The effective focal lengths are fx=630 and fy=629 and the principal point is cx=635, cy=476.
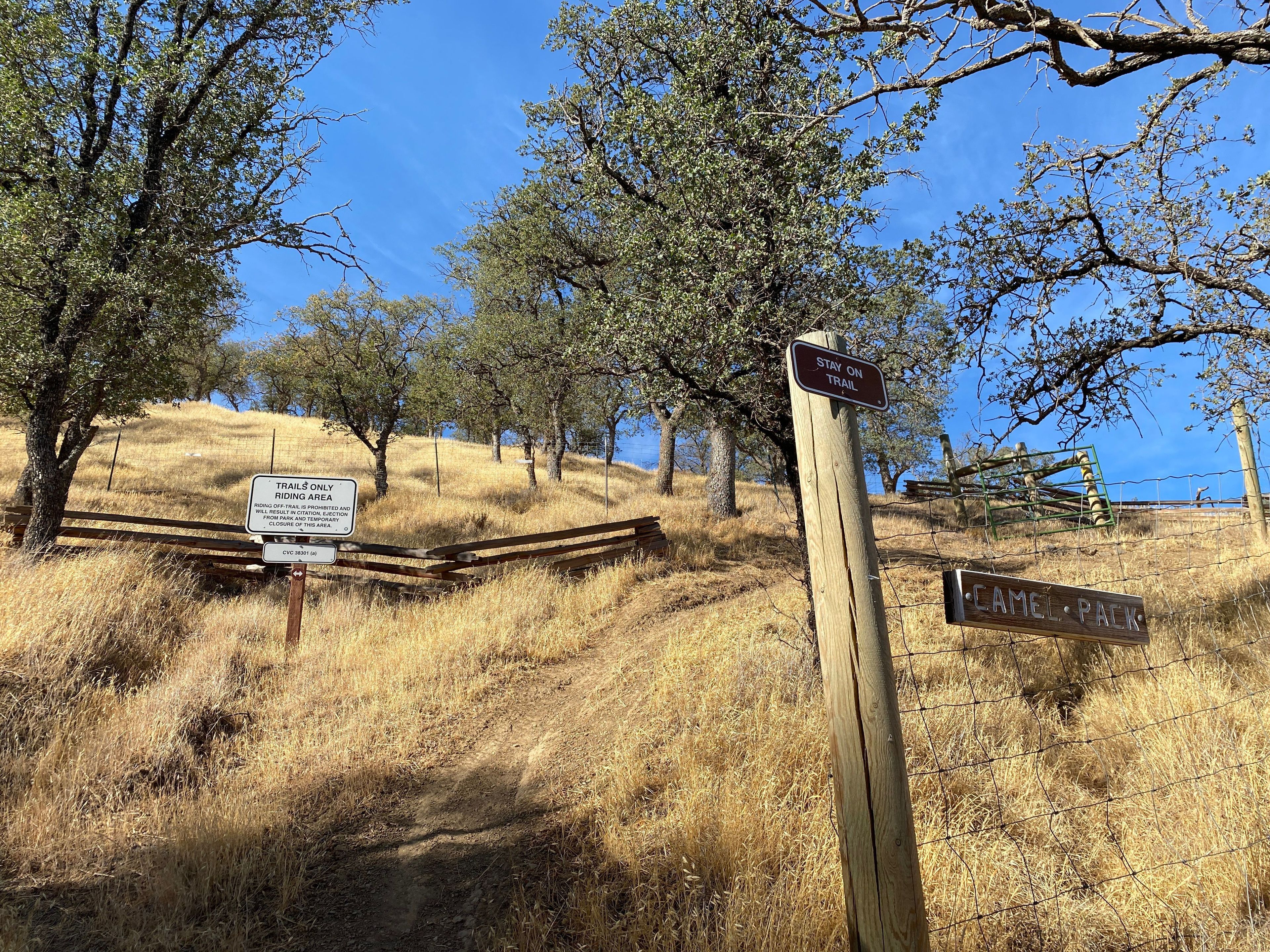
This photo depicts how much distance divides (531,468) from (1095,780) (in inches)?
788

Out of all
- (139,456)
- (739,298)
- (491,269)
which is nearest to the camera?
Result: (739,298)

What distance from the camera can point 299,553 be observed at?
31.5 feet

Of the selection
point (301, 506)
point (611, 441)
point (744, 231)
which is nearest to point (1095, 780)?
point (744, 231)


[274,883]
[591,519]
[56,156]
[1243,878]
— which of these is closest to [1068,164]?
[1243,878]

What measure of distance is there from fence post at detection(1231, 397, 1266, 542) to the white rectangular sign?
1299 cm

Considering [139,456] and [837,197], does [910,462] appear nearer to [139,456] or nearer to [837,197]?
[837,197]

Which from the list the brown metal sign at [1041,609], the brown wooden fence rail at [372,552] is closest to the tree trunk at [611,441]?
the brown wooden fence rail at [372,552]

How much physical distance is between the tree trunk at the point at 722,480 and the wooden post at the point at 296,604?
10.3 metres

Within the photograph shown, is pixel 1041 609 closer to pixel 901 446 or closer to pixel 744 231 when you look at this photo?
pixel 744 231

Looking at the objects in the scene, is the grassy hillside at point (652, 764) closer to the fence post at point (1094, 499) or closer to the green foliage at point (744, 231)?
the green foliage at point (744, 231)

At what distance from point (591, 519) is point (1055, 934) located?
13596 millimetres

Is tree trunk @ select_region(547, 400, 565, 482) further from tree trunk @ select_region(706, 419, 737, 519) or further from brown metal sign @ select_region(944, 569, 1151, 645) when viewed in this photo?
brown metal sign @ select_region(944, 569, 1151, 645)

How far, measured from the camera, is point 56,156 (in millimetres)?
10391

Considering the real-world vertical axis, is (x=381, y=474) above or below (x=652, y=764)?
above
